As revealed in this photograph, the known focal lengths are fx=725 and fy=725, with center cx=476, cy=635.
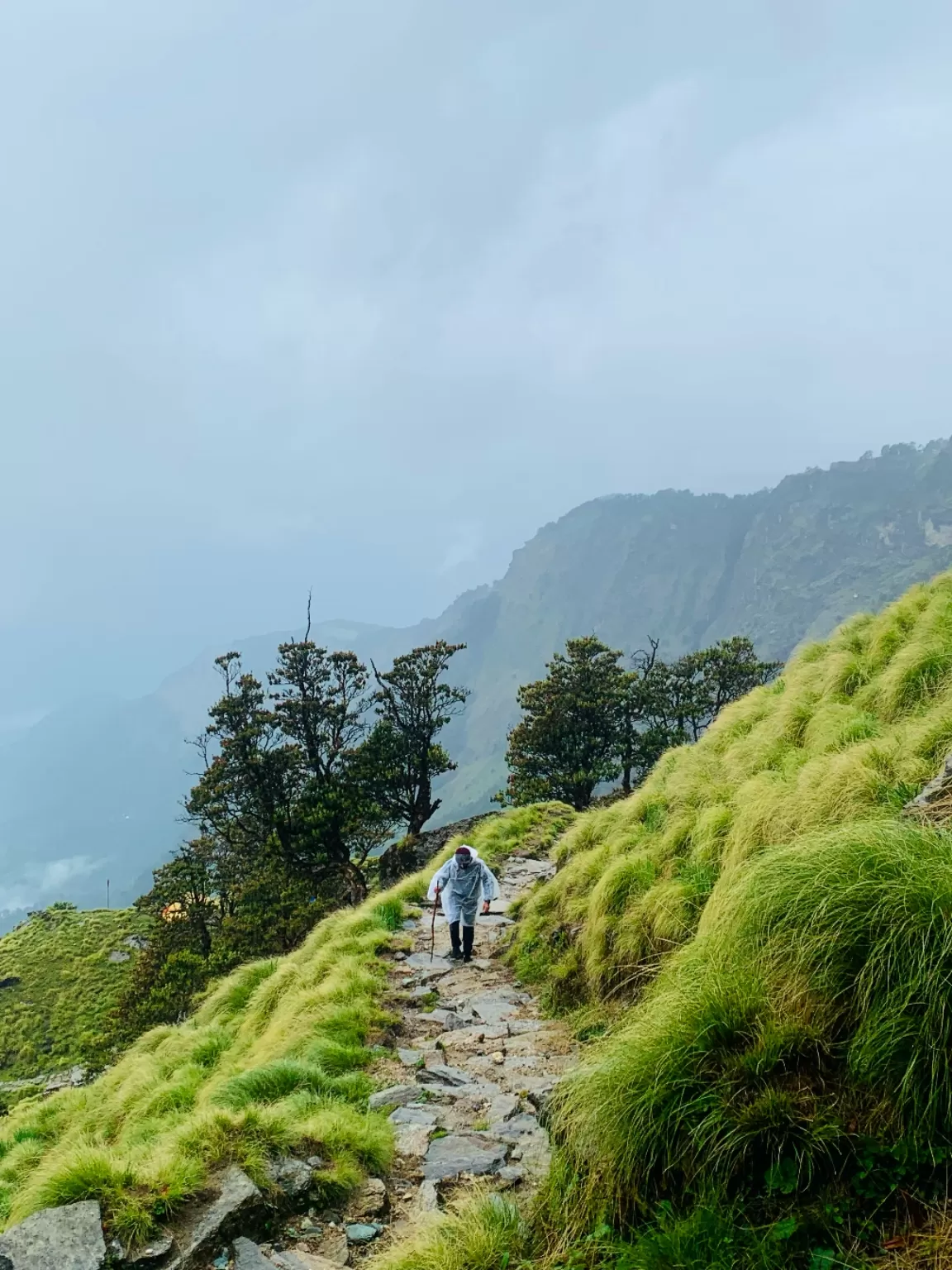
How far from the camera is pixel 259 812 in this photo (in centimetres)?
3500

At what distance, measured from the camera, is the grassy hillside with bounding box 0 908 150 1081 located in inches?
1459

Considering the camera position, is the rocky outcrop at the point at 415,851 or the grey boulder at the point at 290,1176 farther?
the rocky outcrop at the point at 415,851

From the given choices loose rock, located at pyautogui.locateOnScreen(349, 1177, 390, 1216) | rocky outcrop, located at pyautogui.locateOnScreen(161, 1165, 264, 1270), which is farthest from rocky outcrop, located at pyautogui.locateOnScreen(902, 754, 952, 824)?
rocky outcrop, located at pyautogui.locateOnScreen(161, 1165, 264, 1270)

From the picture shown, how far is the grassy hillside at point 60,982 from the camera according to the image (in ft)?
122

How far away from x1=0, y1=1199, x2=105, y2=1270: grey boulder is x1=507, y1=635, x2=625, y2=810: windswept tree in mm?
33578

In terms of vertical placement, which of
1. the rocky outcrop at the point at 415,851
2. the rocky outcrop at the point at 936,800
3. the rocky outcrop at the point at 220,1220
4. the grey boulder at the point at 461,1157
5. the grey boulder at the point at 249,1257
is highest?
the rocky outcrop at the point at 936,800

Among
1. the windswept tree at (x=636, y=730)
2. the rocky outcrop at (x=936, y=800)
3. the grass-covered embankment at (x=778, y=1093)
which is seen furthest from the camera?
the windswept tree at (x=636, y=730)

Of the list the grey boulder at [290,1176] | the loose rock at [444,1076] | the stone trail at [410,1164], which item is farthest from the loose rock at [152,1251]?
the loose rock at [444,1076]

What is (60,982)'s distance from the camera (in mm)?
45156

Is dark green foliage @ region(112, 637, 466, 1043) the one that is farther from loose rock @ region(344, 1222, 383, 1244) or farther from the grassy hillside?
loose rock @ region(344, 1222, 383, 1244)

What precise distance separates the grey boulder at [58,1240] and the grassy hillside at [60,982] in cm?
3028

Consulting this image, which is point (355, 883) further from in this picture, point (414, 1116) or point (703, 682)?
point (703, 682)

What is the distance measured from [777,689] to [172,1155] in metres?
14.3

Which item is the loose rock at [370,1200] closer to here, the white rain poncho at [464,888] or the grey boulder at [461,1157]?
the grey boulder at [461,1157]
